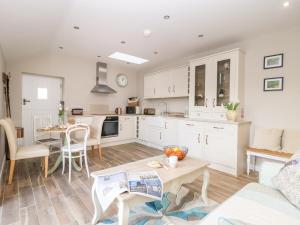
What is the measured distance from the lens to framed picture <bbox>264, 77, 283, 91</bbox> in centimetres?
284

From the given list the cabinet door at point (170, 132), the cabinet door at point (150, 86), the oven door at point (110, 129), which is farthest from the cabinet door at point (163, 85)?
the oven door at point (110, 129)

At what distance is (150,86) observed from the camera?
5262 mm

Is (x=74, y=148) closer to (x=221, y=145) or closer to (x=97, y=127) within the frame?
(x=97, y=127)

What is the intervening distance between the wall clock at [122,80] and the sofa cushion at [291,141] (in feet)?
14.4

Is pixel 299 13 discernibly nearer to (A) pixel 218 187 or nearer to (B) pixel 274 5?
(B) pixel 274 5

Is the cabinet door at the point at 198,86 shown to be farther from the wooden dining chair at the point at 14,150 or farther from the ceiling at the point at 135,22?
the wooden dining chair at the point at 14,150

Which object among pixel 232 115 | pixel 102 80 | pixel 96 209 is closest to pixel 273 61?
pixel 232 115

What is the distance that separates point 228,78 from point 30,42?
12.2 feet

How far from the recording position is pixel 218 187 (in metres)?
2.46

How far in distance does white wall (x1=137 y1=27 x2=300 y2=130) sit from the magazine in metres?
2.55

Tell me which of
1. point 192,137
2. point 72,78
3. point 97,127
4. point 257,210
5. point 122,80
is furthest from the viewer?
point 122,80

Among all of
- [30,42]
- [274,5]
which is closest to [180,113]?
[274,5]

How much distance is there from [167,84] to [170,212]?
340cm

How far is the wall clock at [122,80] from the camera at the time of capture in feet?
17.9
